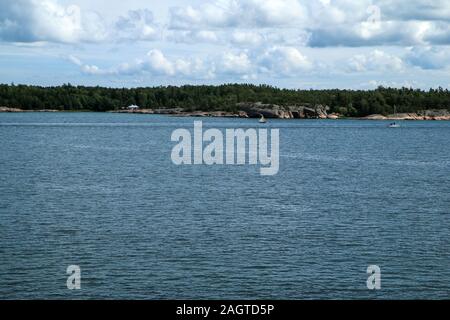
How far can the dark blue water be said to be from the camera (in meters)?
23.7

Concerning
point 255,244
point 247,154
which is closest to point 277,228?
point 255,244

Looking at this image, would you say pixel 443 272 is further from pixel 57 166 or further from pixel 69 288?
pixel 57 166

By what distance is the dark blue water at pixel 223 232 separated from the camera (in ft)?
77.9

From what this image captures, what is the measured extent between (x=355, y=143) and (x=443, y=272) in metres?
79.1

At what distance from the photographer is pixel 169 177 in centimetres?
5588

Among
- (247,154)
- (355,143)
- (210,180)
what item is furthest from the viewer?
(355,143)

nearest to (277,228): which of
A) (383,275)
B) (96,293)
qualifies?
(383,275)

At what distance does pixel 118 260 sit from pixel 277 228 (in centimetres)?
865

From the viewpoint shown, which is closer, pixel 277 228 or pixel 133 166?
pixel 277 228

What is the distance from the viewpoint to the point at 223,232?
3167 centimetres
